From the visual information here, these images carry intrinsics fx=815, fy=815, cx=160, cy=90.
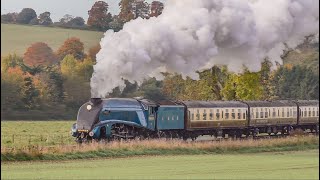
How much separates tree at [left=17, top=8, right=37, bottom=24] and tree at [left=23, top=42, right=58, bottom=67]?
339cm

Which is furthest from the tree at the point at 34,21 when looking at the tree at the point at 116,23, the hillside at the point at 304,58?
the hillside at the point at 304,58

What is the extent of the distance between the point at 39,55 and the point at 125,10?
11.4m

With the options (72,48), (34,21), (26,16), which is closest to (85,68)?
(26,16)

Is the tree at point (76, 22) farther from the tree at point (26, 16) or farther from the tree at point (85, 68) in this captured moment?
the tree at point (85, 68)

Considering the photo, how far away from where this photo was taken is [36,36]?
80.8m

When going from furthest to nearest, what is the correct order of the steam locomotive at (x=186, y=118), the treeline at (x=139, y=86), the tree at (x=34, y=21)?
1. the tree at (x=34, y=21)
2. the treeline at (x=139, y=86)
3. the steam locomotive at (x=186, y=118)

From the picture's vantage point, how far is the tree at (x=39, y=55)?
265 feet

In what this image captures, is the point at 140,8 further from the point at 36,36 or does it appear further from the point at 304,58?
the point at 304,58

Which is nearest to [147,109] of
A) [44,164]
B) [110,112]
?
[110,112]

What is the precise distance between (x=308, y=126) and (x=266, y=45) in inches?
636

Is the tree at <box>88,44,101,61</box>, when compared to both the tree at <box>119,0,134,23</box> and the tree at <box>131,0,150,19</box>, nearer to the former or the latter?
the tree at <box>119,0,134,23</box>

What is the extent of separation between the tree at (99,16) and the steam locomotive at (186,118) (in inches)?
A: 965

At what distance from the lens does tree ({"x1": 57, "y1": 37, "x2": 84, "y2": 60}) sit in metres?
78.9

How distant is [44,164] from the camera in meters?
33.7
